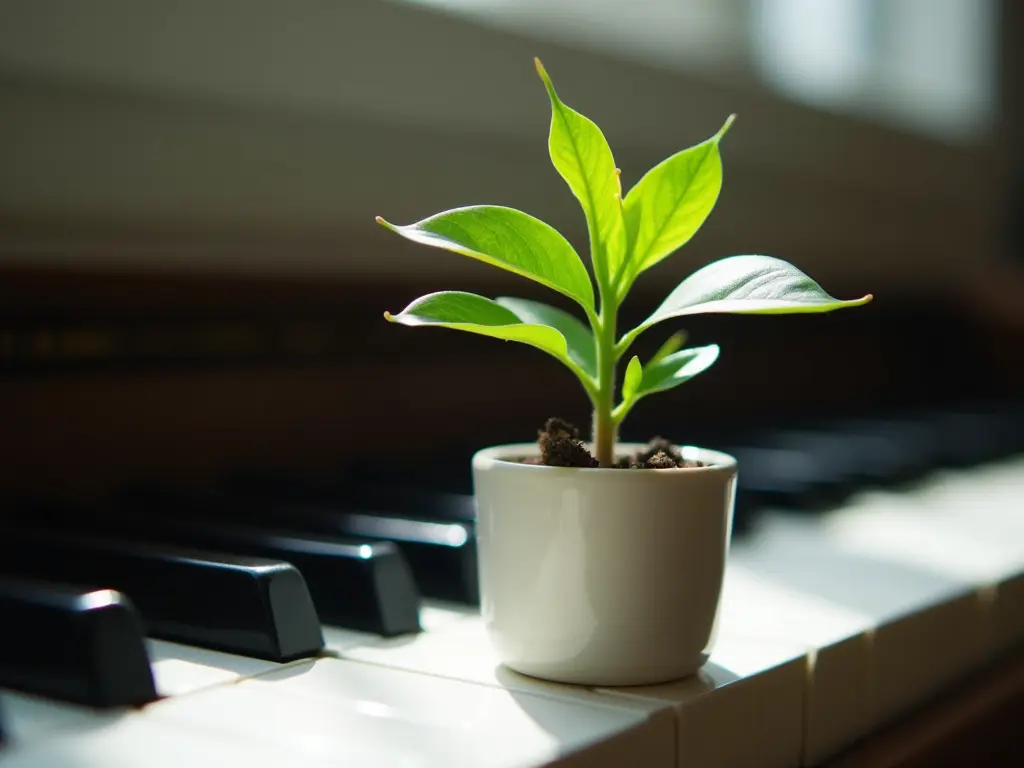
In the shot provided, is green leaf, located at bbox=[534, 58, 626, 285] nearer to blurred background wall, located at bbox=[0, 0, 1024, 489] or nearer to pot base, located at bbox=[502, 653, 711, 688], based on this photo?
pot base, located at bbox=[502, 653, 711, 688]

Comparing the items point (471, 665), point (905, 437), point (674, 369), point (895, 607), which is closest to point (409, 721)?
point (471, 665)

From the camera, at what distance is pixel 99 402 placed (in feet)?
2.85

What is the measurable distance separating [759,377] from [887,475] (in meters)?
0.44

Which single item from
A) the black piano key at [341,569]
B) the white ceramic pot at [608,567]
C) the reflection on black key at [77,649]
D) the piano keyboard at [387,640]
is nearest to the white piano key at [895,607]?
the piano keyboard at [387,640]

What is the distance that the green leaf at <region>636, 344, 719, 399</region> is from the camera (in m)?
0.56

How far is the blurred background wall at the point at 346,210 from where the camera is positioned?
33.3 inches

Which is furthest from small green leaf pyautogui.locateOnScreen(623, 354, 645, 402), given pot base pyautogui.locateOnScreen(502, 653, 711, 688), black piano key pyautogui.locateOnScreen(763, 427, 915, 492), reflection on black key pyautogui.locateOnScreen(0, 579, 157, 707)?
black piano key pyautogui.locateOnScreen(763, 427, 915, 492)

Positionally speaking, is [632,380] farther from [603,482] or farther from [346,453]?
[346,453]

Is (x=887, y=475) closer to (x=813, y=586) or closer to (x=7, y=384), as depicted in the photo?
(x=813, y=586)

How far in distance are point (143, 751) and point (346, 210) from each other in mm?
677

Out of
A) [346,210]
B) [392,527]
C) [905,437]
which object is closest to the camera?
[392,527]

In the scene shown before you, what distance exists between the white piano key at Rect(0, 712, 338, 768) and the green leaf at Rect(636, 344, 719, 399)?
0.77 ft

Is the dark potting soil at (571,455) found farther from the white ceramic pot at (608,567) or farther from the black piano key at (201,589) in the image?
the black piano key at (201,589)

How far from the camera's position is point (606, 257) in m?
0.58
